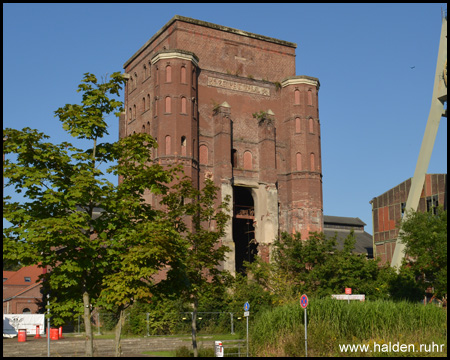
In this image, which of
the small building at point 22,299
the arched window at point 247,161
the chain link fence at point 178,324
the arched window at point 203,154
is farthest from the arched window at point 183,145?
the small building at point 22,299

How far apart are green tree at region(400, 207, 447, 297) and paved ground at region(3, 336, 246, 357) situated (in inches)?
480

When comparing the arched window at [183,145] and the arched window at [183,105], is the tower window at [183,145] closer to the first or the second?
the arched window at [183,145]

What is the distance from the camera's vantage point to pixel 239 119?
56.5 meters

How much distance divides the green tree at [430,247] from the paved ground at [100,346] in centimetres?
1218

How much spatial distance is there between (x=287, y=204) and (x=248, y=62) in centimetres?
1370

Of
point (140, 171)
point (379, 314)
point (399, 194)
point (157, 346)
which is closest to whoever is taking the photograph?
point (140, 171)

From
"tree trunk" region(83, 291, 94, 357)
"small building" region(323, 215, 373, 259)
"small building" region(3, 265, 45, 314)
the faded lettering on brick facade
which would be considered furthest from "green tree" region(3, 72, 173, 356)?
"small building" region(323, 215, 373, 259)

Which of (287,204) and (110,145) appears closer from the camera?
(110,145)

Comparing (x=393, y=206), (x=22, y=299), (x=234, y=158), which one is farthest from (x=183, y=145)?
(x=22, y=299)

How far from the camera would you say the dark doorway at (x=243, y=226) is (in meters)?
56.8

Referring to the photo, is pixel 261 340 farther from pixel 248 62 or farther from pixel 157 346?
pixel 248 62

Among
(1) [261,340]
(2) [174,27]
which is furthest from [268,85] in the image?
(1) [261,340]

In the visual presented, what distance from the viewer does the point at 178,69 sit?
52031 mm

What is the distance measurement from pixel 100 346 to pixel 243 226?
2989 centimetres
